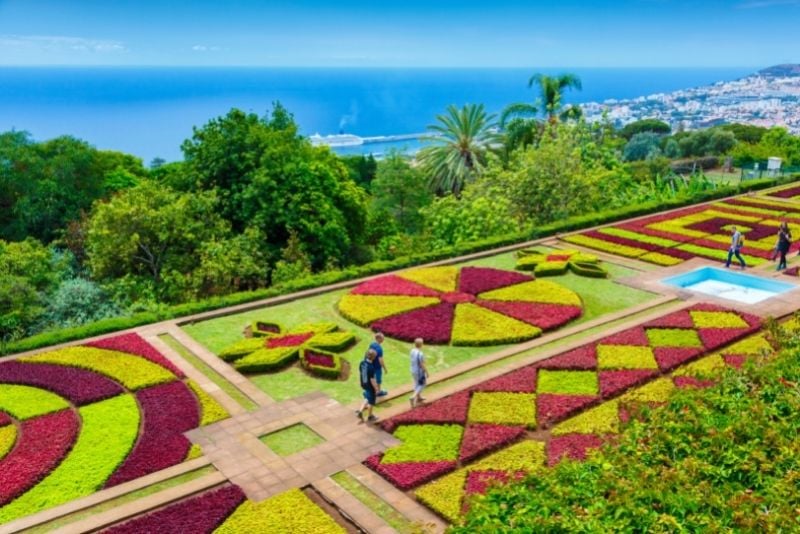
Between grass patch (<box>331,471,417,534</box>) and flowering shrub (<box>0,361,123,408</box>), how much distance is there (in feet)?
20.9

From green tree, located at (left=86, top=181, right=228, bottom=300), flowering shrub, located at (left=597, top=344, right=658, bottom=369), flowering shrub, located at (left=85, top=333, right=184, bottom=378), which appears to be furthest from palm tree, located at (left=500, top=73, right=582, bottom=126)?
flowering shrub, located at (left=85, top=333, right=184, bottom=378)

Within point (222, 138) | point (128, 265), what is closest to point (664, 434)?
point (128, 265)

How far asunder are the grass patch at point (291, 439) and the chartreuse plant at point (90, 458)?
2691 mm

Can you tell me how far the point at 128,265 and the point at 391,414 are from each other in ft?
50.4

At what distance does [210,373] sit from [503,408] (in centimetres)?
722

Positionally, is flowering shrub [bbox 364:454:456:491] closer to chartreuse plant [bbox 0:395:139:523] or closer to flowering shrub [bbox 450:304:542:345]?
chartreuse plant [bbox 0:395:139:523]

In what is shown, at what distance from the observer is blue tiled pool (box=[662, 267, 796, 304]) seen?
2314cm

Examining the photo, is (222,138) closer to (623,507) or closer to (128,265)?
(128,265)

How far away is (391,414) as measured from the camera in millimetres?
14883

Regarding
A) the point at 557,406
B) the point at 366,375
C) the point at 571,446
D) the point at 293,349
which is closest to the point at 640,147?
the point at 293,349

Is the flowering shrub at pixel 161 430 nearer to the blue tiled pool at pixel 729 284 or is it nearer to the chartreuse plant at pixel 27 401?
the chartreuse plant at pixel 27 401

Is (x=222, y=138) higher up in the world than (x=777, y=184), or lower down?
higher up

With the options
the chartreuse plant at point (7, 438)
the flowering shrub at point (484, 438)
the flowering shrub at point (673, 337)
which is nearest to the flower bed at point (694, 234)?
the flowering shrub at point (673, 337)

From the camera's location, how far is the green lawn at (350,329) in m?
16.6
